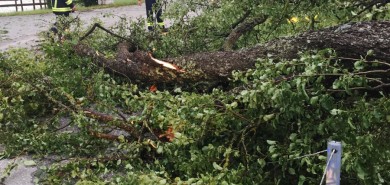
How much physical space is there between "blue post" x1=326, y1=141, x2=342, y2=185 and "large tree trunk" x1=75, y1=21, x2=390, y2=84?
88 cm

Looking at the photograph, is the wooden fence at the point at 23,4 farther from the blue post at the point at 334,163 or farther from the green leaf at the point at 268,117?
the blue post at the point at 334,163

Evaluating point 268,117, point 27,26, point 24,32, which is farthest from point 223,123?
point 27,26

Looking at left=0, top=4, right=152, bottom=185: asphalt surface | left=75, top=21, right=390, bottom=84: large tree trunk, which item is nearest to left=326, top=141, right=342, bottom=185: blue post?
left=75, top=21, right=390, bottom=84: large tree trunk

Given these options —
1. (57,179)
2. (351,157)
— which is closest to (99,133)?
(57,179)

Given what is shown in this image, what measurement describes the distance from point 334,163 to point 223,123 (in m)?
0.99

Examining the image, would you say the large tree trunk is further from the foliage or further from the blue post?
the blue post

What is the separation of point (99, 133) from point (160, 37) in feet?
5.86

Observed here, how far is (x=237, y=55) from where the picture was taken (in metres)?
3.48

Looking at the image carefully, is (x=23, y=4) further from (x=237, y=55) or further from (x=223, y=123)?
(x=223, y=123)

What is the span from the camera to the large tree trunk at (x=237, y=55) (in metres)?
2.57

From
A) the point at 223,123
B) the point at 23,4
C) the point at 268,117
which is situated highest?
the point at 268,117

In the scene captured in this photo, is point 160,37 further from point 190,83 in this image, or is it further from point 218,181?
point 218,181

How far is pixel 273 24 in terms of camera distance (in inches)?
162

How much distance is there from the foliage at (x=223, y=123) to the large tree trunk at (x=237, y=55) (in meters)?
0.11
